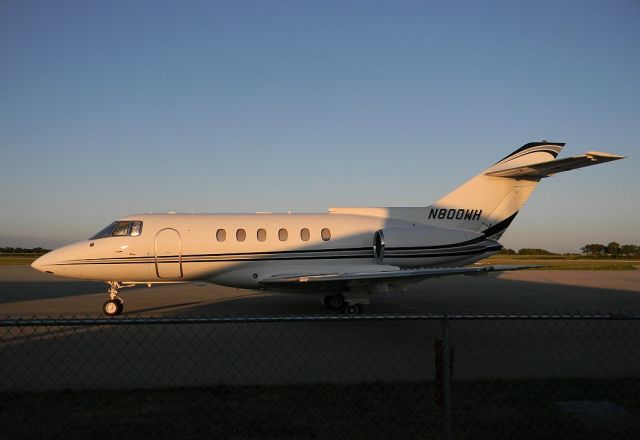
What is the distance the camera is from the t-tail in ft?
48.8

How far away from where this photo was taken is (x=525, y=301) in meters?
16.8

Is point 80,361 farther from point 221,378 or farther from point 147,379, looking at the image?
point 221,378

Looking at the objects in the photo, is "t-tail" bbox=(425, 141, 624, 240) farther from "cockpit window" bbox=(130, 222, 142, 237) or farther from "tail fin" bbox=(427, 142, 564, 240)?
"cockpit window" bbox=(130, 222, 142, 237)

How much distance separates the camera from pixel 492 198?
14.9 m

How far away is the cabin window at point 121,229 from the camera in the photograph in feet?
44.7

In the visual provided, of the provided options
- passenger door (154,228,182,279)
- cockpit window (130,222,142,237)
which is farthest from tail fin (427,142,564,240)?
cockpit window (130,222,142,237)

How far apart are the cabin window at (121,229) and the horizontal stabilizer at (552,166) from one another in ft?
34.0

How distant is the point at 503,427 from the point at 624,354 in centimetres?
511

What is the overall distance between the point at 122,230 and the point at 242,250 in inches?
130

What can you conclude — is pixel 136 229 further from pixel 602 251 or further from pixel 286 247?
pixel 602 251

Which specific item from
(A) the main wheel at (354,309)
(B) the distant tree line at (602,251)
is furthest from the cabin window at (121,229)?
(B) the distant tree line at (602,251)

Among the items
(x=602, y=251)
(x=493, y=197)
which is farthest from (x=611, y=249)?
(x=493, y=197)

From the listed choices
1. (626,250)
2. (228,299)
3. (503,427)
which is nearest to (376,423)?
(503,427)

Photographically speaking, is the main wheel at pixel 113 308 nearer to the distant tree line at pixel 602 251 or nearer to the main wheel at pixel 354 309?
the main wheel at pixel 354 309
